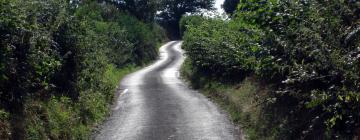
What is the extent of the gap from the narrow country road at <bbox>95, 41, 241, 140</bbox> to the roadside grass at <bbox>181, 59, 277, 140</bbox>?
1.05 ft

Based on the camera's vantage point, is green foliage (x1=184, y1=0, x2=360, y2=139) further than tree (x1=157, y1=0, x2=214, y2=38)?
No

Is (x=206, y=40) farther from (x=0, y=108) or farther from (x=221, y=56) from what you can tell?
(x=0, y=108)

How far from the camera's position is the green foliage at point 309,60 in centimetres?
886

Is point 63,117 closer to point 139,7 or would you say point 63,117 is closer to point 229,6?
point 139,7

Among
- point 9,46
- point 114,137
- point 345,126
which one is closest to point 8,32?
point 9,46

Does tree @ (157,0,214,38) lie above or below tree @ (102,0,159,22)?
below

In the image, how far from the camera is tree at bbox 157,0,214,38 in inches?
3472

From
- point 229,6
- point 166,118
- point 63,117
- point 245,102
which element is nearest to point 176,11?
point 229,6

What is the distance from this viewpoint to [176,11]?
291ft

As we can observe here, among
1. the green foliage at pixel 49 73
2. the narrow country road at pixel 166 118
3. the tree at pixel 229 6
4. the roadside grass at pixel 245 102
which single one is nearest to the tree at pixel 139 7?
the tree at pixel 229 6

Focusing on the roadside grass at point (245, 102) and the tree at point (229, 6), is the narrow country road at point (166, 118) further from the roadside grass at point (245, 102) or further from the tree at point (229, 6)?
the tree at point (229, 6)

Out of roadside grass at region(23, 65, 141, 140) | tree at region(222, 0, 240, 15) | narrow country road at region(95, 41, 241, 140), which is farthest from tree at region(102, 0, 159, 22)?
roadside grass at region(23, 65, 141, 140)

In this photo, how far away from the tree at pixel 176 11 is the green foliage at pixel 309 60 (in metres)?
73.3

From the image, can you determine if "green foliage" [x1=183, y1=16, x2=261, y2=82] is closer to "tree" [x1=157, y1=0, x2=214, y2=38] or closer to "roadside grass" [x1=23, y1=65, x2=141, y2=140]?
"roadside grass" [x1=23, y1=65, x2=141, y2=140]
